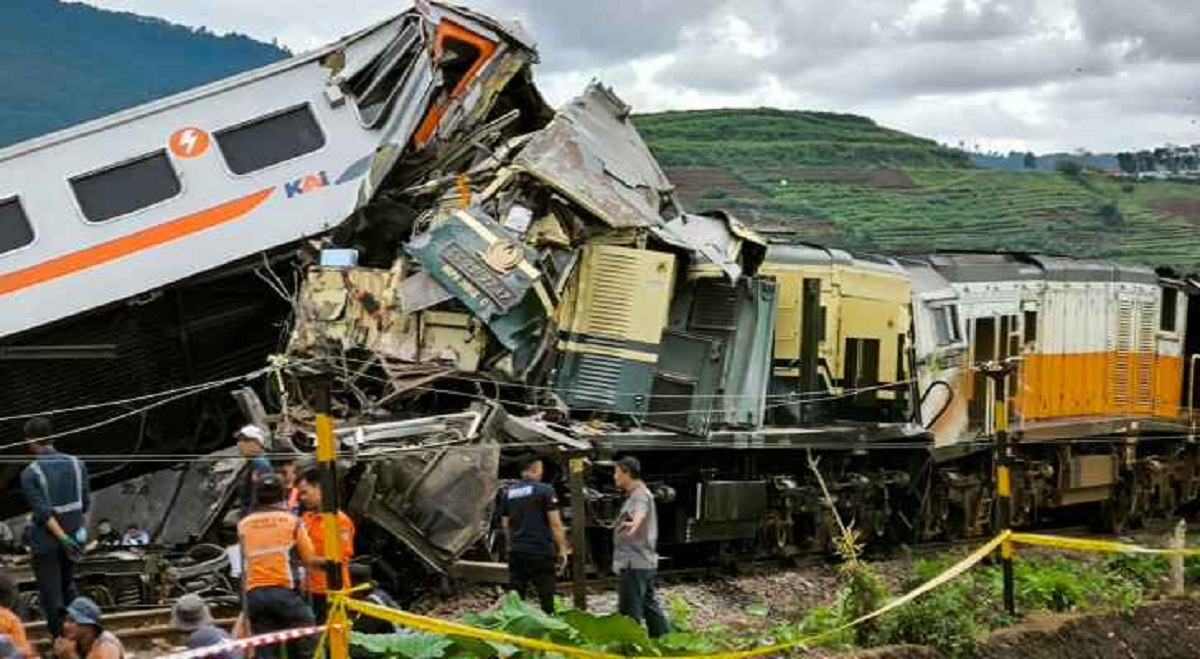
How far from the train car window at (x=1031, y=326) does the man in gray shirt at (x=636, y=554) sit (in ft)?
39.2

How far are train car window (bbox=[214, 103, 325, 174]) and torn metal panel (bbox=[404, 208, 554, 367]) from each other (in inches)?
76.9

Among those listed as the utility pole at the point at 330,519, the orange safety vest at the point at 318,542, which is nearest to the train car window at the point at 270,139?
the orange safety vest at the point at 318,542

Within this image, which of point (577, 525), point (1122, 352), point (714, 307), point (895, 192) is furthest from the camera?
point (895, 192)

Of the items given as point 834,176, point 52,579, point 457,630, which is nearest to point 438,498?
point 52,579

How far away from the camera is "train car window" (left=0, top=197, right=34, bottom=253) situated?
16078 mm

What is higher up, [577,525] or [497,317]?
[497,317]

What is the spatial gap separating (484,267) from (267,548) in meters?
6.36

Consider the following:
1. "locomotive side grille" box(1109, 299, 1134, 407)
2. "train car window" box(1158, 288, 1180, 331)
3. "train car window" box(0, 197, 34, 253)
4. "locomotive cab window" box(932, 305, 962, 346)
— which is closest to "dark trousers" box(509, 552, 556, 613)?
"train car window" box(0, 197, 34, 253)

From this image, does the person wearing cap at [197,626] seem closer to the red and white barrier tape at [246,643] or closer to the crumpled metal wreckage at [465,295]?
the red and white barrier tape at [246,643]

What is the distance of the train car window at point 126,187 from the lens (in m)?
16.4

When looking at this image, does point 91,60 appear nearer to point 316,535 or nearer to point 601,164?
point 601,164

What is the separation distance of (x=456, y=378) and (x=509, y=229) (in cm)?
155

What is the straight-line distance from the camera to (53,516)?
38.1 feet

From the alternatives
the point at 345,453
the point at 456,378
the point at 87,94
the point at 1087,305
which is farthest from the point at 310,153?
the point at 87,94
